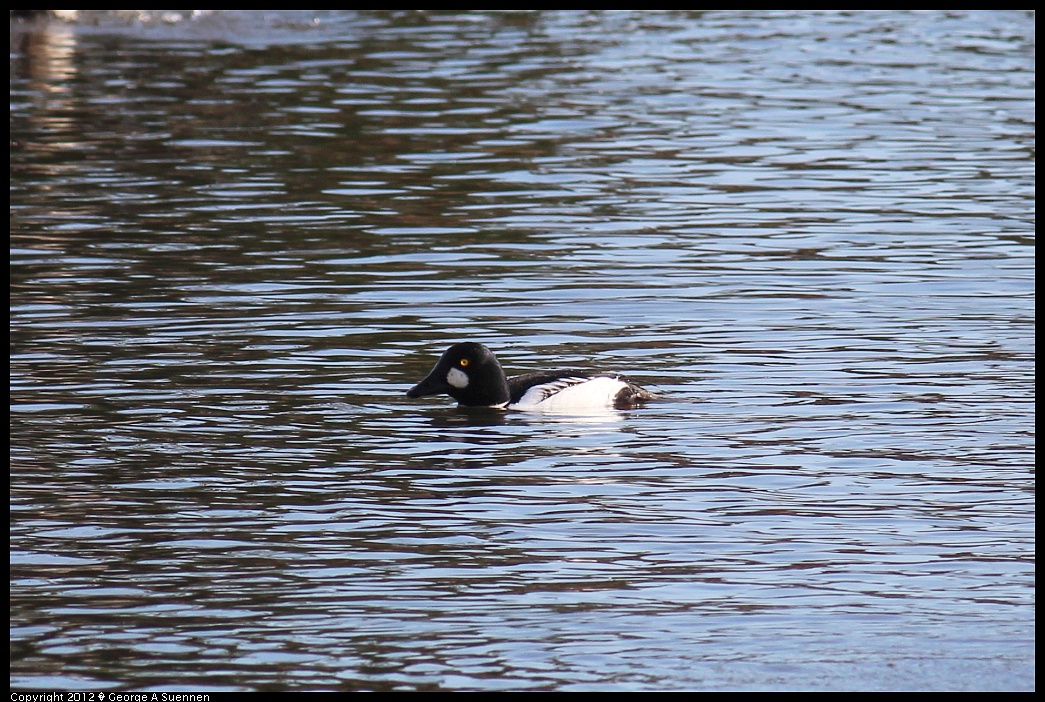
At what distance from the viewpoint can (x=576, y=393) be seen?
39.9ft

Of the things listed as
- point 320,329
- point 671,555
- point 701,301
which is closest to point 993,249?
point 701,301

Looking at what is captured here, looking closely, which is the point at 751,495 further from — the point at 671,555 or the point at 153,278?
the point at 153,278

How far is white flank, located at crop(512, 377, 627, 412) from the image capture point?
1210cm

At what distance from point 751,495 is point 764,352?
3537mm

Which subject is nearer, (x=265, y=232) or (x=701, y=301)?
(x=701, y=301)

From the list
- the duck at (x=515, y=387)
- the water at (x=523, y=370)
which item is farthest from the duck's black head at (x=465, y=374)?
the water at (x=523, y=370)

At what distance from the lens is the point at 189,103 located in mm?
25641

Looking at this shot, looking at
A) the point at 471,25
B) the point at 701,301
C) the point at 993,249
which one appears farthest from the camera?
the point at 471,25

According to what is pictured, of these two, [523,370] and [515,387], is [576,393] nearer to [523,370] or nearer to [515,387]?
[515,387]

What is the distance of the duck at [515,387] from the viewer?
1213 centimetres

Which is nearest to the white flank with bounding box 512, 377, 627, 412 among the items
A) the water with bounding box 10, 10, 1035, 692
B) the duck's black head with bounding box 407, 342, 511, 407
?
the water with bounding box 10, 10, 1035, 692

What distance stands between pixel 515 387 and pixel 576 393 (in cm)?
48

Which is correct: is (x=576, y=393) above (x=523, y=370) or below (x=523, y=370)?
above

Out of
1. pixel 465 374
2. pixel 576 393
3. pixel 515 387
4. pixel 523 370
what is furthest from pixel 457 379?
pixel 523 370
